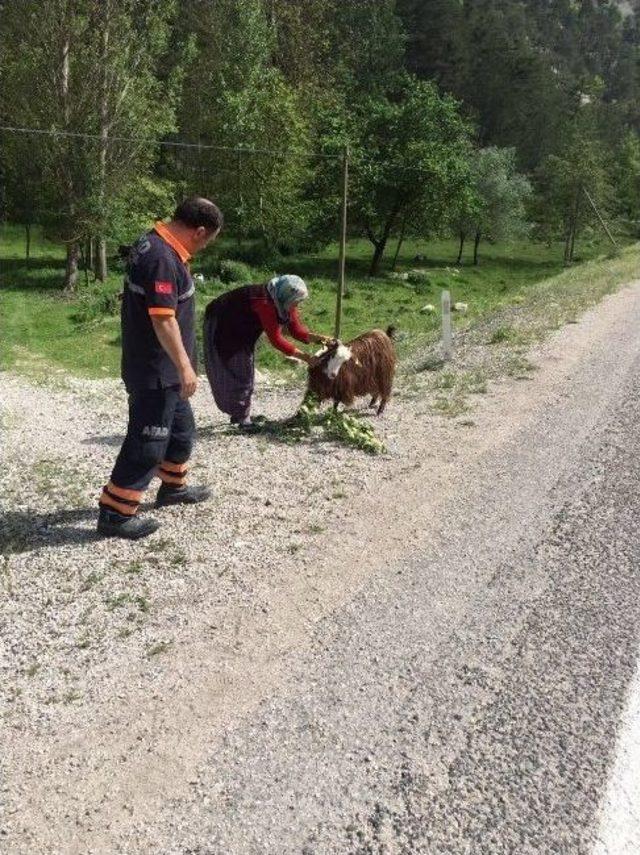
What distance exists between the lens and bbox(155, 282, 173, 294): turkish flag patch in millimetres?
4285

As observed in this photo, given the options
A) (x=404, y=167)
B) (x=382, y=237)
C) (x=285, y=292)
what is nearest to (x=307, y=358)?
(x=285, y=292)

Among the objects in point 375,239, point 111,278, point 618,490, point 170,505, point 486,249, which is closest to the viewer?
point 170,505

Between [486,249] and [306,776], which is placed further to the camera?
[486,249]

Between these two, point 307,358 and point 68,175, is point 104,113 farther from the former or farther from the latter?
point 307,358

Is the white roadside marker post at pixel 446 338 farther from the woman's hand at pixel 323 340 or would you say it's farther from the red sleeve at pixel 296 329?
the red sleeve at pixel 296 329

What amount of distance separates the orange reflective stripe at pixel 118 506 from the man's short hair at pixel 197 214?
72.2 inches

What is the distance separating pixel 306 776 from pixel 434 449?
4.12 metres

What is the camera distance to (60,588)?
4.23m

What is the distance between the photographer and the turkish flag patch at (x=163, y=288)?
4.29 m

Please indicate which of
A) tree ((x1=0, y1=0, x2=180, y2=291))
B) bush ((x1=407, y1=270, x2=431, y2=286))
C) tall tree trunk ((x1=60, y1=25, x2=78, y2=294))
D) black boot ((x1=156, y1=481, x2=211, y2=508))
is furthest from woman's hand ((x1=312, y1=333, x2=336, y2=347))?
bush ((x1=407, y1=270, x2=431, y2=286))

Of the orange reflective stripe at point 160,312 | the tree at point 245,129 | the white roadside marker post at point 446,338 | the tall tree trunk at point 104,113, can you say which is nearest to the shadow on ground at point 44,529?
the orange reflective stripe at point 160,312

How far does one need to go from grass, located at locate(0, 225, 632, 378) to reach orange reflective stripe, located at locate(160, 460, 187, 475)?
7.66m

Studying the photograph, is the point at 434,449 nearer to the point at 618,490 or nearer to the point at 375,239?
the point at 618,490

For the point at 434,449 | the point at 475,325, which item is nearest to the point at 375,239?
the point at 475,325
